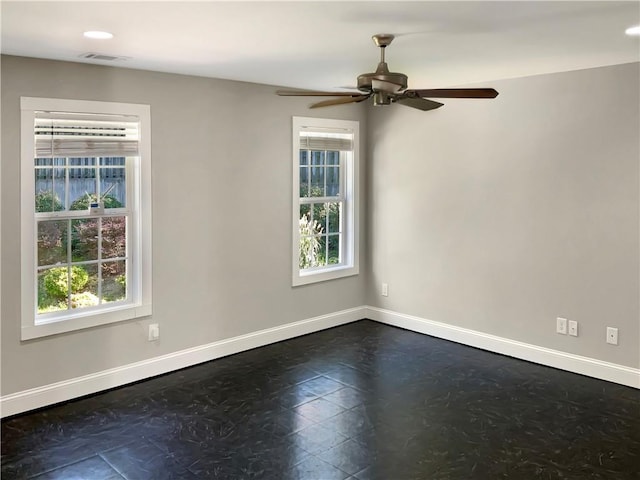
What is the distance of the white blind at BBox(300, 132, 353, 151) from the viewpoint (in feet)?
17.7

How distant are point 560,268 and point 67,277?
369 centimetres

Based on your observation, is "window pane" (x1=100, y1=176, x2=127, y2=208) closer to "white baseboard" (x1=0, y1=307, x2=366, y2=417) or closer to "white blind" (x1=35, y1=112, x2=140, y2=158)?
"white blind" (x1=35, y1=112, x2=140, y2=158)

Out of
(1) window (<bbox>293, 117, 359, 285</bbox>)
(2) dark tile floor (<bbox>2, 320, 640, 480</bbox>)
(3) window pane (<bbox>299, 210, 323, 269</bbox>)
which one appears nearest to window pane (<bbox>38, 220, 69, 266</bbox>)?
(2) dark tile floor (<bbox>2, 320, 640, 480</bbox>)

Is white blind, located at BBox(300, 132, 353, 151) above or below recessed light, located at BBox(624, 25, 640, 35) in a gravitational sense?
below

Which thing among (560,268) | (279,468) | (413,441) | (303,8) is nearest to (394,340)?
(560,268)

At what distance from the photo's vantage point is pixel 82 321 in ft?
13.3

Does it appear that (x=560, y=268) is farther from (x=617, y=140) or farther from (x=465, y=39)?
(x=465, y=39)

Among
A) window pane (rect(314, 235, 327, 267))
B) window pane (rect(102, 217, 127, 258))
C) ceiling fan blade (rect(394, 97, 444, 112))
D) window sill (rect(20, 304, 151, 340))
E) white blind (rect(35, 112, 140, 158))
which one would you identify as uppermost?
ceiling fan blade (rect(394, 97, 444, 112))

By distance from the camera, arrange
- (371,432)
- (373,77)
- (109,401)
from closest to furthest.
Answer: (373,77) < (371,432) < (109,401)

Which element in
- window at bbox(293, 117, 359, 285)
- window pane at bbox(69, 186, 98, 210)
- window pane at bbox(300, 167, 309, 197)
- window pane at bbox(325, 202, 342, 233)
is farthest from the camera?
window pane at bbox(325, 202, 342, 233)

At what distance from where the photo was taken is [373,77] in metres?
3.06

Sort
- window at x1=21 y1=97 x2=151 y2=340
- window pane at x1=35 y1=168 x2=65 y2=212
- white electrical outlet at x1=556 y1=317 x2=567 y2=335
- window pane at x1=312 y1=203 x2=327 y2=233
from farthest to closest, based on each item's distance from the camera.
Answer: window pane at x1=312 y1=203 x2=327 y2=233, white electrical outlet at x1=556 y1=317 x2=567 y2=335, window pane at x1=35 y1=168 x2=65 y2=212, window at x1=21 y1=97 x2=151 y2=340

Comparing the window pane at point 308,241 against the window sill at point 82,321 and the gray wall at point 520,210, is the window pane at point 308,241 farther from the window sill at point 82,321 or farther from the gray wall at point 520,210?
the window sill at point 82,321

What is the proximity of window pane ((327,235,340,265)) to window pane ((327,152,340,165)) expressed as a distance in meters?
0.74
